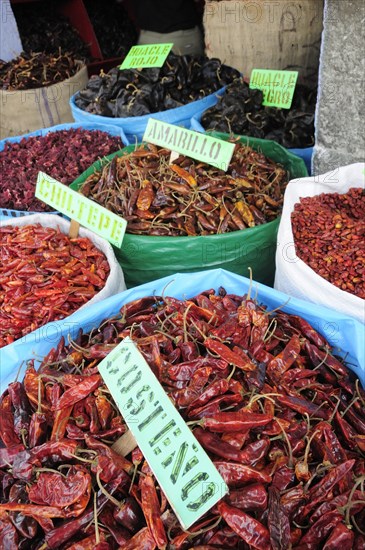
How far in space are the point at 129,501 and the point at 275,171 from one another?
75.5 inches

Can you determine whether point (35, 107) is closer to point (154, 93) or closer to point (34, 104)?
point (34, 104)

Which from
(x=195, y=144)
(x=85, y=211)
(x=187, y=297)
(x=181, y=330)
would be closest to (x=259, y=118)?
(x=195, y=144)

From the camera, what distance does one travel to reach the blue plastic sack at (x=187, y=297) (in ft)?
5.79

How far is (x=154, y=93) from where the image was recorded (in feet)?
11.4

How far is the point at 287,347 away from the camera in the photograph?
171 centimetres

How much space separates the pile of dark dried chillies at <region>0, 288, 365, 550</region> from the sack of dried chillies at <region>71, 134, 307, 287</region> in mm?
564

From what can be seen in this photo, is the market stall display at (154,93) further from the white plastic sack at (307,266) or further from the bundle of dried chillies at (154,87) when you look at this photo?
the white plastic sack at (307,266)

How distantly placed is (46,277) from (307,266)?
1134mm

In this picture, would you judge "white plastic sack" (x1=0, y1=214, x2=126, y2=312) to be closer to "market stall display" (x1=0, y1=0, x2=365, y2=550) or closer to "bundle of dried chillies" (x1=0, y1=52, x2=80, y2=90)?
"market stall display" (x1=0, y1=0, x2=365, y2=550)

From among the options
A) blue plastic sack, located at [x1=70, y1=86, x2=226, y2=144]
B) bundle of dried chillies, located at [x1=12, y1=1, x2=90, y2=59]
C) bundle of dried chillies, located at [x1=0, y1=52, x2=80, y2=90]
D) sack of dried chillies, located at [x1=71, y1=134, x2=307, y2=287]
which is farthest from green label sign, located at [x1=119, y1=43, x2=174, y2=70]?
bundle of dried chillies, located at [x1=12, y1=1, x2=90, y2=59]

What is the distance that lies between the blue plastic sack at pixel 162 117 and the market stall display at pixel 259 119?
0.10 m

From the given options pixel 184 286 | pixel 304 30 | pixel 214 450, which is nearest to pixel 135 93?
pixel 304 30

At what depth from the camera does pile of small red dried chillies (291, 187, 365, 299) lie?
6.32 ft

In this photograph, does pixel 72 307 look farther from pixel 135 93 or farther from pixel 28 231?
pixel 135 93
